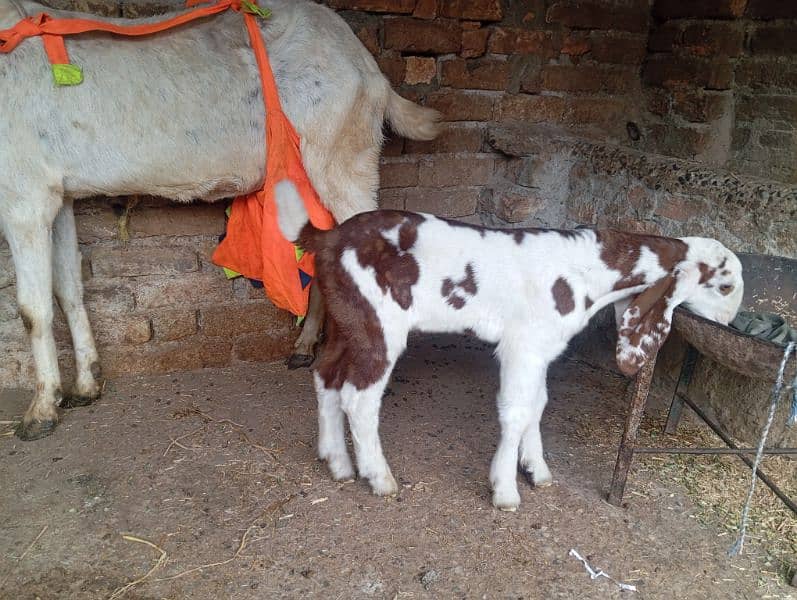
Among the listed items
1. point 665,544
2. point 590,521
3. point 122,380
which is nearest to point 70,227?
point 122,380

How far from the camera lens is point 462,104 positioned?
468 cm

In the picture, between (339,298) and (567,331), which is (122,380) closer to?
(339,298)

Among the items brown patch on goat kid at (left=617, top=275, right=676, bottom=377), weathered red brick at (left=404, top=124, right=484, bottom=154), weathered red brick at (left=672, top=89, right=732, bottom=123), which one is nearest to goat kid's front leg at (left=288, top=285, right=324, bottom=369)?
weathered red brick at (left=404, top=124, right=484, bottom=154)

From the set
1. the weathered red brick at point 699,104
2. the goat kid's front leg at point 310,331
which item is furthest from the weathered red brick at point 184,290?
the weathered red brick at point 699,104

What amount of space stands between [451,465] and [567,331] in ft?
3.20

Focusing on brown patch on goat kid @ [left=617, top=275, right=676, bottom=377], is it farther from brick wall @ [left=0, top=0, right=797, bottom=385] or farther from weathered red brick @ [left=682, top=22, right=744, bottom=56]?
weathered red brick @ [left=682, top=22, right=744, bottom=56]

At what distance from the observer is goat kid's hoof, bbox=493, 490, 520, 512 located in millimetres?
3047

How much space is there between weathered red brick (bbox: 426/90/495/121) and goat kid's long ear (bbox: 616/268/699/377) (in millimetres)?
2222

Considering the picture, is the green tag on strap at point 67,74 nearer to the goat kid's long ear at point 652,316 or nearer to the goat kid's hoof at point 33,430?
the goat kid's hoof at point 33,430

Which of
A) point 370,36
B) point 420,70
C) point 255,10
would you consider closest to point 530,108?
point 420,70

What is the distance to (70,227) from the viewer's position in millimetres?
3732

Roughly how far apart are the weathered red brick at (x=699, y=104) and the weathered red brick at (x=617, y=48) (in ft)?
1.32

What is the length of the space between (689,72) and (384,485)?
12.4ft

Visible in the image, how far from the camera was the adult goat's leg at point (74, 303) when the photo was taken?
12.2 ft
